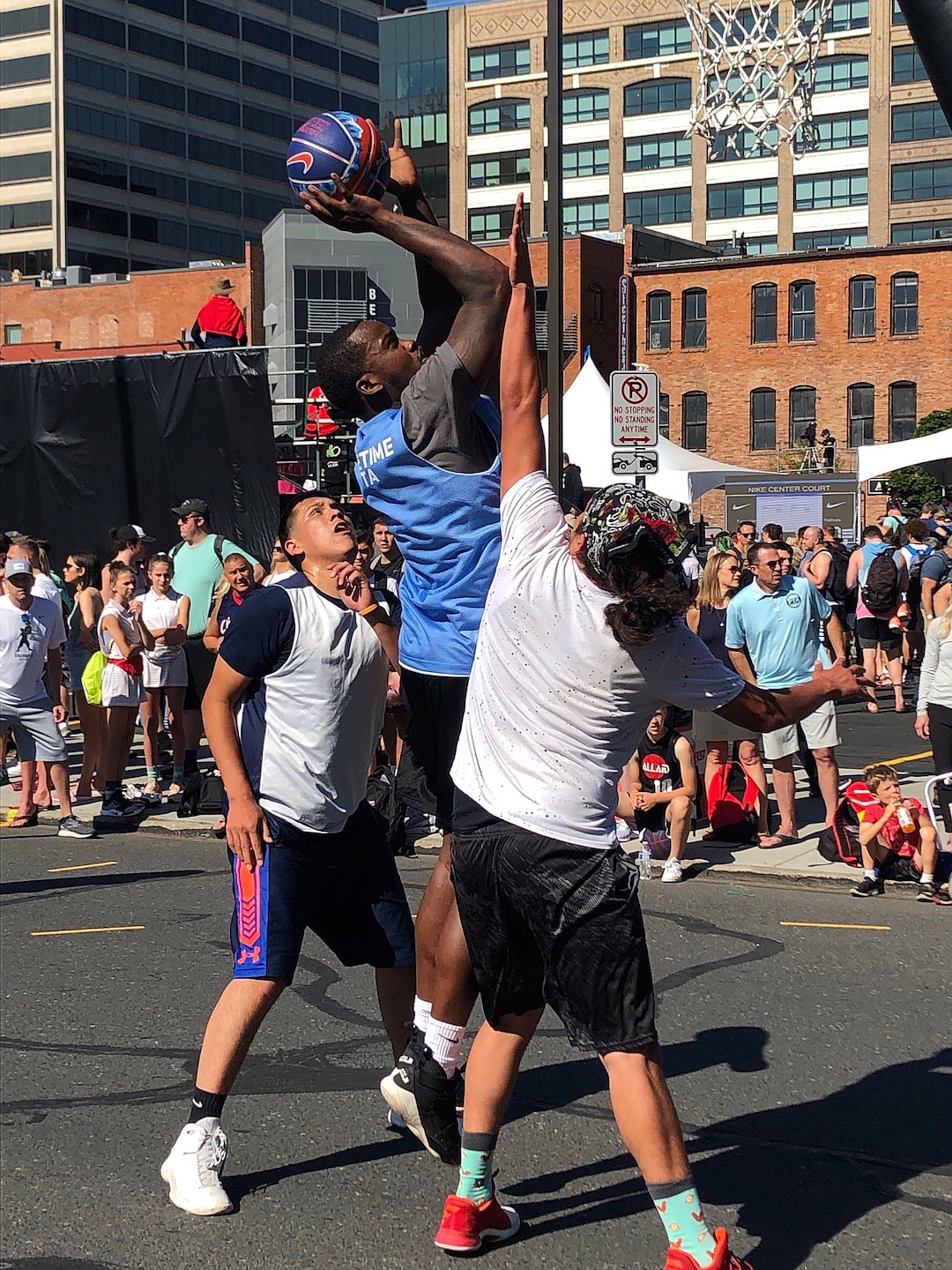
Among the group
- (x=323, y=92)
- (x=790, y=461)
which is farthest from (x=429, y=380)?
(x=323, y=92)

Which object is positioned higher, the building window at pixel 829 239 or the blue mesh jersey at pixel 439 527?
the building window at pixel 829 239

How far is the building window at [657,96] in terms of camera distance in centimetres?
9388

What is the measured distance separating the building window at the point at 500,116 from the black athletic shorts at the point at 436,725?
9592cm

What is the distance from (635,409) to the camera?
13359 millimetres

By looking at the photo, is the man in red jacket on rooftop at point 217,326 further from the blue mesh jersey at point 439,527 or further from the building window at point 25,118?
the building window at point 25,118

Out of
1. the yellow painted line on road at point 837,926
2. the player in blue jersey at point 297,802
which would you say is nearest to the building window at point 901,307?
the yellow painted line on road at point 837,926

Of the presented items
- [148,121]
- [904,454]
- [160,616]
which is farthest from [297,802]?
[148,121]

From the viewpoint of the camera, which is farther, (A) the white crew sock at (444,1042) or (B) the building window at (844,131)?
(B) the building window at (844,131)

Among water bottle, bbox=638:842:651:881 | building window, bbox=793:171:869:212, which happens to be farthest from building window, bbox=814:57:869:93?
water bottle, bbox=638:842:651:881

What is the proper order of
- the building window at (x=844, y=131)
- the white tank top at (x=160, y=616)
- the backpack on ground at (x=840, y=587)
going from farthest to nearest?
1. the building window at (x=844, y=131)
2. the backpack on ground at (x=840, y=587)
3. the white tank top at (x=160, y=616)

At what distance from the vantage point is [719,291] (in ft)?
227

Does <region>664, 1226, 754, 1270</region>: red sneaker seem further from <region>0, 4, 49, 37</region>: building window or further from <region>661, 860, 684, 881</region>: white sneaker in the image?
<region>0, 4, 49, 37</region>: building window

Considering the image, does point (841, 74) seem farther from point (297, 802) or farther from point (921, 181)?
point (297, 802)

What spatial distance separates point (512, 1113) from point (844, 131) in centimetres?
9160
